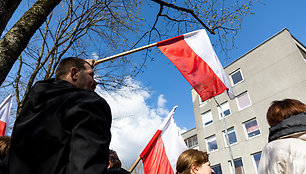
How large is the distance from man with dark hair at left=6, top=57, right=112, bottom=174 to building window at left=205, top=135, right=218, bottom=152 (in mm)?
22397

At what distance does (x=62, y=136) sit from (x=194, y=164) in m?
1.43

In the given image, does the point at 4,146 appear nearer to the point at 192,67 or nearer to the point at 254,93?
the point at 192,67

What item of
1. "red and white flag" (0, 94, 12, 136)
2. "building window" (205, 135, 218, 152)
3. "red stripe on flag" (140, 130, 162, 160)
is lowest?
"red stripe on flag" (140, 130, 162, 160)

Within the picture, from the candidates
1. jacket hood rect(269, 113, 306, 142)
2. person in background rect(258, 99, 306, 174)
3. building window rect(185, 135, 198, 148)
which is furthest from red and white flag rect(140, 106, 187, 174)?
building window rect(185, 135, 198, 148)

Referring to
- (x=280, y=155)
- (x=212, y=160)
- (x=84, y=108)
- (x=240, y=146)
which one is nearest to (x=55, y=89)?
(x=84, y=108)

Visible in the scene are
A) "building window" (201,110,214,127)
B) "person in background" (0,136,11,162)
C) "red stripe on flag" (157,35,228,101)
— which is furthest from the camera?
"building window" (201,110,214,127)

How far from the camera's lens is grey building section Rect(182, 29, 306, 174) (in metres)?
17.5

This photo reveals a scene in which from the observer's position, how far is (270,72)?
63.0 feet

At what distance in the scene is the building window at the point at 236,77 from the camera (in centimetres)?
2175

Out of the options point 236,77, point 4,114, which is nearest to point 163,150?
point 4,114

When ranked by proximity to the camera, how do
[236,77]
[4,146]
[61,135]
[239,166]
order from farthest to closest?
[236,77], [239,166], [4,146], [61,135]

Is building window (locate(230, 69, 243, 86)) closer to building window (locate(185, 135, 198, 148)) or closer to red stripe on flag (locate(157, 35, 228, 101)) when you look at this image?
building window (locate(185, 135, 198, 148))

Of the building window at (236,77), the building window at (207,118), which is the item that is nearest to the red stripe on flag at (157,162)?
the building window at (236,77)

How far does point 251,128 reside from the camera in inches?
748
